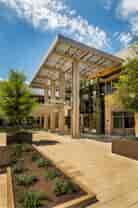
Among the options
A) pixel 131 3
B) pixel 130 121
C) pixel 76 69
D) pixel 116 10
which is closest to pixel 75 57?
pixel 76 69

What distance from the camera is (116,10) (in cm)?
1066

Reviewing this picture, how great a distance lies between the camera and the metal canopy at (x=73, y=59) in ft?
50.0

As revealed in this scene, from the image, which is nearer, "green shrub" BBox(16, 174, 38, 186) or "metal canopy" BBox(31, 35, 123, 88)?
"green shrub" BBox(16, 174, 38, 186)

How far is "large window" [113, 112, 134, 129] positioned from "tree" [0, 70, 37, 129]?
1092 centimetres

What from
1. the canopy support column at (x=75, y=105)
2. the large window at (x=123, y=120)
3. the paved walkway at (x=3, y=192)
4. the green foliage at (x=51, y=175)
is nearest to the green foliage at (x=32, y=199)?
the paved walkway at (x=3, y=192)

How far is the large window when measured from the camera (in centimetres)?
1798

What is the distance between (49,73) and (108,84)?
9.45 meters

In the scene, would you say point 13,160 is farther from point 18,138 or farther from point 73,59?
point 73,59

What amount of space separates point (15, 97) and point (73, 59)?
27.8 feet

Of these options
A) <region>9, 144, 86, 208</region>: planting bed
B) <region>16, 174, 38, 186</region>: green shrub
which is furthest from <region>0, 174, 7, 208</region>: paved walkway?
<region>16, 174, 38, 186</region>: green shrub

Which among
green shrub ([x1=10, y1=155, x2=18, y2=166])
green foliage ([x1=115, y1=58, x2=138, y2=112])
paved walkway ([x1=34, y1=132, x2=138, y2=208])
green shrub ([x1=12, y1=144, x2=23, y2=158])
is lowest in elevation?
green shrub ([x1=10, y1=155, x2=18, y2=166])

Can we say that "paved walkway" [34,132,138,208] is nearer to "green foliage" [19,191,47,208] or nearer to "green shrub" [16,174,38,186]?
"green foliage" [19,191,47,208]

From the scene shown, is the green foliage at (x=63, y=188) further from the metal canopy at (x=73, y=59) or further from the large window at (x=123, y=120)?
the large window at (x=123, y=120)

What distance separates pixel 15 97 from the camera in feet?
39.1
